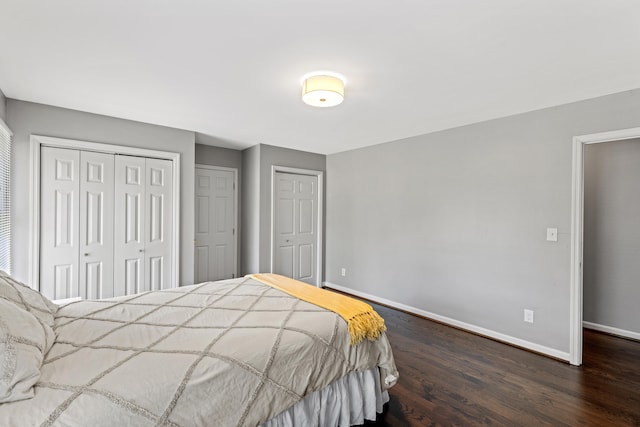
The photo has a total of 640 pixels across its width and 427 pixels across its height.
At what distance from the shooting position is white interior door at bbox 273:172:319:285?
4656 mm

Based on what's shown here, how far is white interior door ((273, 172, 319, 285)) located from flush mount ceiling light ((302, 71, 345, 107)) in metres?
2.48

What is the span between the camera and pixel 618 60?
195cm

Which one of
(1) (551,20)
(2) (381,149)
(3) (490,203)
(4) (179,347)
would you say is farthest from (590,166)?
(4) (179,347)

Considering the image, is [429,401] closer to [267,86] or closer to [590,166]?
[267,86]

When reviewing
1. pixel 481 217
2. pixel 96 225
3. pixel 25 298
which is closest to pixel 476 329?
pixel 481 217

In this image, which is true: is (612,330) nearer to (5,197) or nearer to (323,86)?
(323,86)

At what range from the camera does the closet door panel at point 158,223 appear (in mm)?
3441

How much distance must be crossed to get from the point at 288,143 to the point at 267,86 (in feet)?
6.49

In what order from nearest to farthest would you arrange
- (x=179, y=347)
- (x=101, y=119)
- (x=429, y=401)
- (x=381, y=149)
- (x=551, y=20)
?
(x=179, y=347)
(x=551, y=20)
(x=429, y=401)
(x=101, y=119)
(x=381, y=149)

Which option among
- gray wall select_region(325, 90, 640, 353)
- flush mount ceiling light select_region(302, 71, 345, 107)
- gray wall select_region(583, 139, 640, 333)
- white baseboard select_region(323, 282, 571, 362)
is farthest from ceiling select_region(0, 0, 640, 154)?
white baseboard select_region(323, 282, 571, 362)

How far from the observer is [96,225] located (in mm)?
3139

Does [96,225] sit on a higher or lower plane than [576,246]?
higher

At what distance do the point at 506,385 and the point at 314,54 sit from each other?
2779 mm

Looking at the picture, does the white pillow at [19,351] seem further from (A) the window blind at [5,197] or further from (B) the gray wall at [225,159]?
(B) the gray wall at [225,159]
